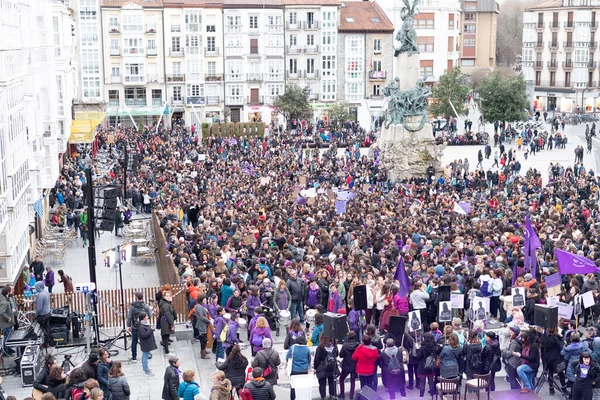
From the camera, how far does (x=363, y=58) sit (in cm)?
8462

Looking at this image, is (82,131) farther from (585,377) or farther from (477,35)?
(477,35)

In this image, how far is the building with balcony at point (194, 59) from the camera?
80031mm

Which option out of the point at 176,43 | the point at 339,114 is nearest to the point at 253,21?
the point at 176,43

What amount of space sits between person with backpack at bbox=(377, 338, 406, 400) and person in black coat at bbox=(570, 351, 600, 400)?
306 centimetres

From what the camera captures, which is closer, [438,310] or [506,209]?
[438,310]

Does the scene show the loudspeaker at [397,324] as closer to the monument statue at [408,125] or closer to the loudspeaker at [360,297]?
the loudspeaker at [360,297]

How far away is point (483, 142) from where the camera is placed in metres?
66.2

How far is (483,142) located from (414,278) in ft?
154

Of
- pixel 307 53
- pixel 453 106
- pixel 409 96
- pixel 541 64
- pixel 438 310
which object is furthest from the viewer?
pixel 541 64

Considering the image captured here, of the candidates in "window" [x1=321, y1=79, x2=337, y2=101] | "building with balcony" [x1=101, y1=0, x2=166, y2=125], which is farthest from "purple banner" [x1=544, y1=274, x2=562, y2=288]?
"window" [x1=321, y1=79, x2=337, y2=101]

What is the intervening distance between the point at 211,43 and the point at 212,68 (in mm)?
2102

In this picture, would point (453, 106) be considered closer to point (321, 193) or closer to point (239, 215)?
point (321, 193)

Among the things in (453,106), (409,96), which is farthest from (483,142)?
(409,96)

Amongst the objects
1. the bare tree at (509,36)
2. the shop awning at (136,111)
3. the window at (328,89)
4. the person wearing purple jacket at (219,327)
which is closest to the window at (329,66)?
the window at (328,89)
